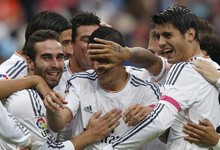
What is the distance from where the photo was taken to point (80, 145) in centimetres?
522

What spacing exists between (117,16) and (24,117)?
23.4 ft

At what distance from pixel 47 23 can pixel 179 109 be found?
1.97 m

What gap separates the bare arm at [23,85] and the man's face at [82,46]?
4.07 feet

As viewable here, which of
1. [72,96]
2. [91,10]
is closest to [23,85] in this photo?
[72,96]

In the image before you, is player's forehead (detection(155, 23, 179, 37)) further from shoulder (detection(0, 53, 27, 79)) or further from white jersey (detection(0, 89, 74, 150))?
shoulder (detection(0, 53, 27, 79))

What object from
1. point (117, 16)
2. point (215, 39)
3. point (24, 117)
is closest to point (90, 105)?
point (24, 117)

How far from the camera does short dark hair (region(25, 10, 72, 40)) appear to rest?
21.2 feet

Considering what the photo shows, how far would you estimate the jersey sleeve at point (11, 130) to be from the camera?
4691 mm

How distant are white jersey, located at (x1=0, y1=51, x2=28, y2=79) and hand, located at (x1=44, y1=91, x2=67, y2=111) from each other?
3.59 ft

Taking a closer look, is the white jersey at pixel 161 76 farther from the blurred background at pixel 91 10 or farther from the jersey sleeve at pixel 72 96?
the blurred background at pixel 91 10

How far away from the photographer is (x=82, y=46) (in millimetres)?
6812

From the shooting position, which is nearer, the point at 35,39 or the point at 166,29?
the point at 166,29

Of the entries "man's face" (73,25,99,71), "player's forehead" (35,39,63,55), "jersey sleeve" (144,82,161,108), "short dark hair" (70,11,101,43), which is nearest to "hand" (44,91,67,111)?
"jersey sleeve" (144,82,161,108)

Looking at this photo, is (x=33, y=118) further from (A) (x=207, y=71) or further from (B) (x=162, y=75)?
(B) (x=162, y=75)
